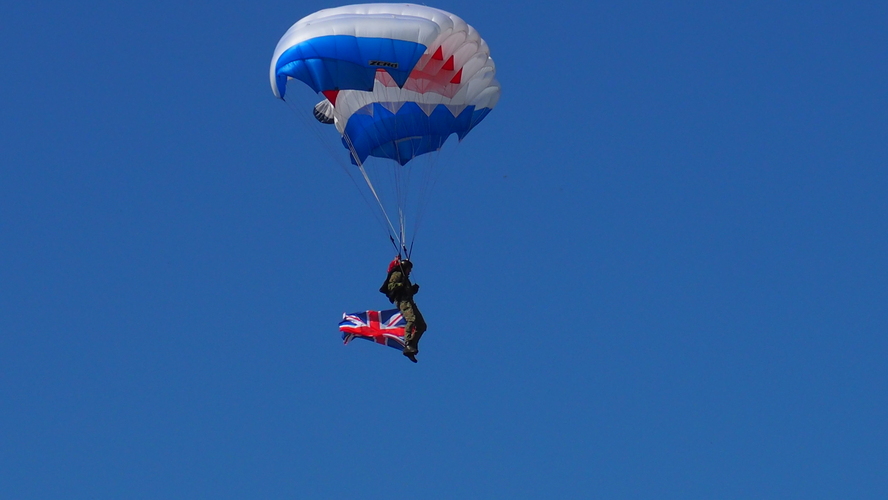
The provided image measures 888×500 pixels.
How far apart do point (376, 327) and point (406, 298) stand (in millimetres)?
1597

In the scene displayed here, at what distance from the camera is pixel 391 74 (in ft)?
90.0

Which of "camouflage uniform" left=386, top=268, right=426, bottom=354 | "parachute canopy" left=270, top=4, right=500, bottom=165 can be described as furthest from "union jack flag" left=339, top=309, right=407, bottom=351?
"parachute canopy" left=270, top=4, right=500, bottom=165

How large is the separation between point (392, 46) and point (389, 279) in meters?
3.65

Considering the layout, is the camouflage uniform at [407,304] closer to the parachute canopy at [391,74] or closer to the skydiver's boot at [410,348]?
the skydiver's boot at [410,348]

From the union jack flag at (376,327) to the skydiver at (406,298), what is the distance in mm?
972

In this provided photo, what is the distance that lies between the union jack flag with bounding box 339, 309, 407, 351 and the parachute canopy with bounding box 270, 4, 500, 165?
101 inches

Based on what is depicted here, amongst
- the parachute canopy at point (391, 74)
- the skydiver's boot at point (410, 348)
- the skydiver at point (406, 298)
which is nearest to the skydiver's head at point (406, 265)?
the skydiver at point (406, 298)

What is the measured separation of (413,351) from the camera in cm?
2786

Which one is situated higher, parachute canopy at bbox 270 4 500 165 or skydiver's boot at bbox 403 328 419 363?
parachute canopy at bbox 270 4 500 165

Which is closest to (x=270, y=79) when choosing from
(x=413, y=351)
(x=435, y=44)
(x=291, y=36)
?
(x=291, y=36)

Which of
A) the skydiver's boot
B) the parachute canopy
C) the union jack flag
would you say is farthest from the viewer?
the union jack flag

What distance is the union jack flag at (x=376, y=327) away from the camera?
29203mm

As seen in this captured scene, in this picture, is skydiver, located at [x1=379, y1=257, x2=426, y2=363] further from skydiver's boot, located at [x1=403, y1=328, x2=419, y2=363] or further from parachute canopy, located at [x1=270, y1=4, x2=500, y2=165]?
parachute canopy, located at [x1=270, y1=4, x2=500, y2=165]

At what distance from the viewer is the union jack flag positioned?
2920cm
